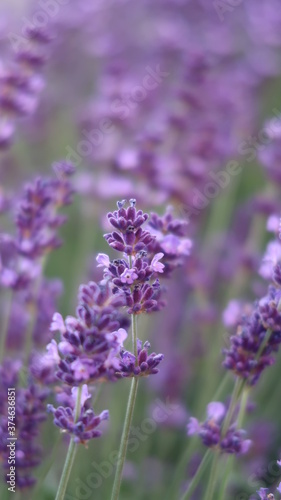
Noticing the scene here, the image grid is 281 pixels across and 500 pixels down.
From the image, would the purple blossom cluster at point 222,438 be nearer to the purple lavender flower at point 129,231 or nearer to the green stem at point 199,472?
the green stem at point 199,472

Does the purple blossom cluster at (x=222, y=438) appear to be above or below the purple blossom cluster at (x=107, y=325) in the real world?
below

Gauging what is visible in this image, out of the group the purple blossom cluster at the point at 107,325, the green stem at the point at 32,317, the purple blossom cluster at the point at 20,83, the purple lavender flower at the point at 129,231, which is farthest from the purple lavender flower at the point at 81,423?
the purple blossom cluster at the point at 20,83

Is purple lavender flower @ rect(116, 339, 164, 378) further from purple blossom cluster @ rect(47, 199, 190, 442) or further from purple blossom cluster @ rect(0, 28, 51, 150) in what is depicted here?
purple blossom cluster @ rect(0, 28, 51, 150)

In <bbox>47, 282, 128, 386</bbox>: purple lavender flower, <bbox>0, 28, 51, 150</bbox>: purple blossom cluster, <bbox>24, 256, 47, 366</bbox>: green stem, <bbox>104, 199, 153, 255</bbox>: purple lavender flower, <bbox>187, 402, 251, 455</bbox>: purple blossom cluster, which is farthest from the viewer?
<bbox>0, 28, 51, 150</bbox>: purple blossom cluster

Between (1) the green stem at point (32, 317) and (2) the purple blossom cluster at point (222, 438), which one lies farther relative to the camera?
(1) the green stem at point (32, 317)

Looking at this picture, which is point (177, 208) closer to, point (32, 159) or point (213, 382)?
point (213, 382)

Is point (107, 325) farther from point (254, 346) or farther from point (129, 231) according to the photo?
point (254, 346)

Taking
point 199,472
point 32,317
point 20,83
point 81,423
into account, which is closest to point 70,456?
point 81,423

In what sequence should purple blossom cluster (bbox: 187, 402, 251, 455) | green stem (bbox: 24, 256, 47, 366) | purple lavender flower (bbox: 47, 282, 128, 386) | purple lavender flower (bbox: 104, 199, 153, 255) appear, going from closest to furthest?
purple lavender flower (bbox: 47, 282, 128, 386) < purple lavender flower (bbox: 104, 199, 153, 255) < purple blossom cluster (bbox: 187, 402, 251, 455) < green stem (bbox: 24, 256, 47, 366)

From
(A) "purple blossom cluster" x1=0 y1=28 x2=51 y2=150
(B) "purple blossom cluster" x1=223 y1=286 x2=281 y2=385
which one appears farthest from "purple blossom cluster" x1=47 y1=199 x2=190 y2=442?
(A) "purple blossom cluster" x1=0 y1=28 x2=51 y2=150
